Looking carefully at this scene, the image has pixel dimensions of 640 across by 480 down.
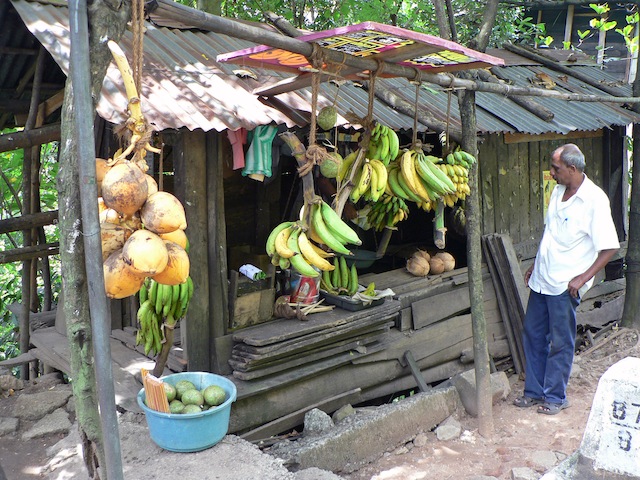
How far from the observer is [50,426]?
504 cm

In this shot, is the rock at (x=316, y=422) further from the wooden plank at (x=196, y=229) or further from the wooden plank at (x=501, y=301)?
the wooden plank at (x=501, y=301)

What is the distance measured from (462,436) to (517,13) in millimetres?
11711

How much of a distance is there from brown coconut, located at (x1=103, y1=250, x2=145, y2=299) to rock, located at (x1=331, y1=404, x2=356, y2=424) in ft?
11.5

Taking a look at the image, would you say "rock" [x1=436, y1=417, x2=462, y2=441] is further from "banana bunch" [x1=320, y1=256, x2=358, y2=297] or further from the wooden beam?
the wooden beam

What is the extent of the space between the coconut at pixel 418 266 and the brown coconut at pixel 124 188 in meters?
4.88

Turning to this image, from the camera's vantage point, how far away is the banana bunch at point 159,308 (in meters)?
4.46

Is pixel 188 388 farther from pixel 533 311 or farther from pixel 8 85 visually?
pixel 8 85

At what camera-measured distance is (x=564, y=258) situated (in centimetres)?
564

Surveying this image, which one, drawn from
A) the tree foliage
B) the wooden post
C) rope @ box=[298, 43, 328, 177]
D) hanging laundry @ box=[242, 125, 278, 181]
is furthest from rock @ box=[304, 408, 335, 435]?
the tree foliage

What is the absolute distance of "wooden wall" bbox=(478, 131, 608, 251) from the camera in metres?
7.38

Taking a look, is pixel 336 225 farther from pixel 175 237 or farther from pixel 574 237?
pixel 574 237

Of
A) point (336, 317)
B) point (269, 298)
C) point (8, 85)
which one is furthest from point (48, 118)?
point (336, 317)

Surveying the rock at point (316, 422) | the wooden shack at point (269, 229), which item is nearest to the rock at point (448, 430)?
the wooden shack at point (269, 229)

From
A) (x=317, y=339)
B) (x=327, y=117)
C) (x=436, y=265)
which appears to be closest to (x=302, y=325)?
(x=317, y=339)
